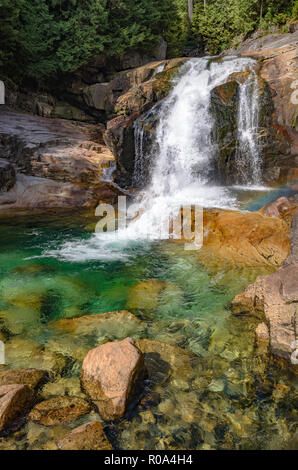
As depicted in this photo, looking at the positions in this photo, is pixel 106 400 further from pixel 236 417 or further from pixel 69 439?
pixel 236 417

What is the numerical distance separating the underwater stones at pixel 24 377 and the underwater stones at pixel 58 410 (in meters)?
0.28

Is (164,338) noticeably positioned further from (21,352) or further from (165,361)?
(21,352)

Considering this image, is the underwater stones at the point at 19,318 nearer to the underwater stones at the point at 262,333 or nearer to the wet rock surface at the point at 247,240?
the underwater stones at the point at 262,333

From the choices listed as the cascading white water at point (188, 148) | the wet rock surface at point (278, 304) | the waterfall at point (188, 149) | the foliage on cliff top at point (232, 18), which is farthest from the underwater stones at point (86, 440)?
the foliage on cliff top at point (232, 18)


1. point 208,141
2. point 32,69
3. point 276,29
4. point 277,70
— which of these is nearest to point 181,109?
point 208,141

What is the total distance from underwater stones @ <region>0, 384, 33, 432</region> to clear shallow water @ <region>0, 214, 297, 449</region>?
A: 14 centimetres

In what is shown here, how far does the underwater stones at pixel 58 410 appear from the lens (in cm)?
263

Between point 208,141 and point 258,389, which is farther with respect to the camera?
point 208,141

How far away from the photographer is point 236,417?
270 cm

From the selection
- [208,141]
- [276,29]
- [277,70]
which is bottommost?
[208,141]

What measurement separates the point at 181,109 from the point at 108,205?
4.51 meters

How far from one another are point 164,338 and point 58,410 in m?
1.54

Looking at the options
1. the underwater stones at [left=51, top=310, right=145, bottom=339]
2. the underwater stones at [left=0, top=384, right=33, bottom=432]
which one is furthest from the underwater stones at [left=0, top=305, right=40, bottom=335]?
the underwater stones at [left=0, top=384, right=33, bottom=432]

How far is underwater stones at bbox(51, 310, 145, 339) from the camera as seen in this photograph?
397 centimetres
